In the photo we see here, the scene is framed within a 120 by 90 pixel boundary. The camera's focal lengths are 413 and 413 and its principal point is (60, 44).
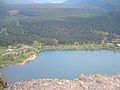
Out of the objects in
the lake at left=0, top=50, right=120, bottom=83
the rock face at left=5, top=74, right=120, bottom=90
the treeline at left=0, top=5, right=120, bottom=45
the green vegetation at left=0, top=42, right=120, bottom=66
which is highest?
the rock face at left=5, top=74, right=120, bottom=90

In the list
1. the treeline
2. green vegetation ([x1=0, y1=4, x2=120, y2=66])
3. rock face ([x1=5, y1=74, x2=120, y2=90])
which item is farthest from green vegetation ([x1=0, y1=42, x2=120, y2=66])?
rock face ([x1=5, y1=74, x2=120, y2=90])

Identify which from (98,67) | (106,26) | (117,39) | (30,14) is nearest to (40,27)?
(106,26)

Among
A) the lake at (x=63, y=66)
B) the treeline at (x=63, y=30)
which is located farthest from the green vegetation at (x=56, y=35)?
the lake at (x=63, y=66)

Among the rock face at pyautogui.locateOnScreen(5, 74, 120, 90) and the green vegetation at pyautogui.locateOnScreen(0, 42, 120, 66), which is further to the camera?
the green vegetation at pyautogui.locateOnScreen(0, 42, 120, 66)

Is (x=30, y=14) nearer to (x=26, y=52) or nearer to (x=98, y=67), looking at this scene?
(x=26, y=52)

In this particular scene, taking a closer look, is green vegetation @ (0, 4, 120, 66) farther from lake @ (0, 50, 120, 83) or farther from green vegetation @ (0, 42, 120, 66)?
lake @ (0, 50, 120, 83)
